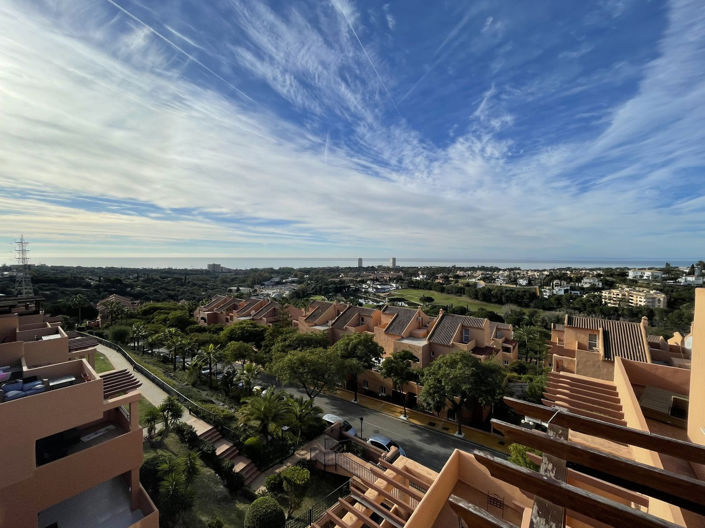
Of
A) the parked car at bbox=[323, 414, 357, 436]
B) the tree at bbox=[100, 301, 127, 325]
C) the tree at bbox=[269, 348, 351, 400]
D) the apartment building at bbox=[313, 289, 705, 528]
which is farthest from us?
the tree at bbox=[100, 301, 127, 325]

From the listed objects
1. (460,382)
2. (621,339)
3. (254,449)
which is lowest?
(254,449)

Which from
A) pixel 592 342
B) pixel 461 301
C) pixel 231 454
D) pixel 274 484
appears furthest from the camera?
pixel 461 301

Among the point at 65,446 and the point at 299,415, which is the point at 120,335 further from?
the point at 299,415

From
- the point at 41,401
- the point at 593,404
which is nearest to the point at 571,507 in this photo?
the point at 593,404

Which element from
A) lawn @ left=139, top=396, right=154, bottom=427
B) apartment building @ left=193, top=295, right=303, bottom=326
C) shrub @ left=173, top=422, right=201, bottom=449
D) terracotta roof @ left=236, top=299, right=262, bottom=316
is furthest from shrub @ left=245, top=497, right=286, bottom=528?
terracotta roof @ left=236, top=299, right=262, bottom=316

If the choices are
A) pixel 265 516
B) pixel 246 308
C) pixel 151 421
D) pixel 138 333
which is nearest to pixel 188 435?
pixel 151 421

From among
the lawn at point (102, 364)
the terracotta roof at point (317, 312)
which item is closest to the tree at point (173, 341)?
the lawn at point (102, 364)

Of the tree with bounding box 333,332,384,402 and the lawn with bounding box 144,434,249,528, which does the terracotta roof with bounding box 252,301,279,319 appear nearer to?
the tree with bounding box 333,332,384,402
